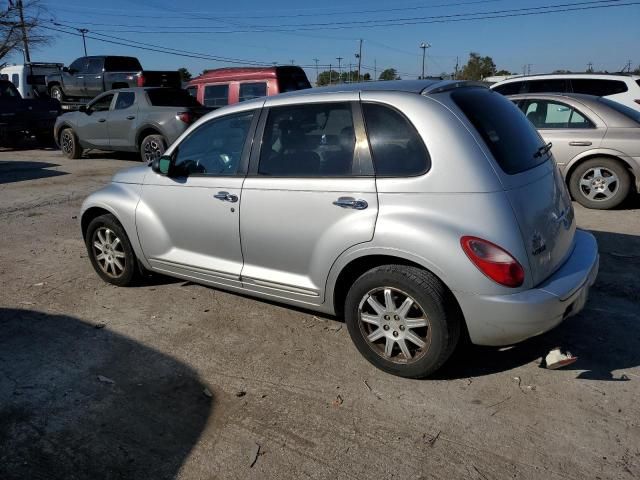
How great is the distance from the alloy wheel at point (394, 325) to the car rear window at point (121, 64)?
18.9m

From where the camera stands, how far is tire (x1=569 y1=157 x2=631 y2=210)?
7168 mm

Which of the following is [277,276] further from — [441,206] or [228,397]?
[441,206]

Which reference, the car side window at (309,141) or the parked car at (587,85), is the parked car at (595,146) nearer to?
the parked car at (587,85)

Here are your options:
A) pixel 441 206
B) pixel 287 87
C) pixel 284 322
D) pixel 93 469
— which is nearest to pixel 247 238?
pixel 284 322

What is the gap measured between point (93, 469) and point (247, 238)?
5.81ft

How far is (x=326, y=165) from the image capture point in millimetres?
3494

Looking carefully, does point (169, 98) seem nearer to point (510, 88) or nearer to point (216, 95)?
point (216, 95)

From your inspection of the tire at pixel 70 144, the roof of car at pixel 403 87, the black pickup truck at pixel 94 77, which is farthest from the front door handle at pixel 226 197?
the black pickup truck at pixel 94 77

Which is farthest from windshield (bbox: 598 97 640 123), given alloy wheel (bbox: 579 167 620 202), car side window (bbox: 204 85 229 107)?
car side window (bbox: 204 85 229 107)

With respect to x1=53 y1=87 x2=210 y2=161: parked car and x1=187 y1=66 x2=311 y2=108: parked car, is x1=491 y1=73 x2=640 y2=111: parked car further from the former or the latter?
x1=53 y1=87 x2=210 y2=161: parked car

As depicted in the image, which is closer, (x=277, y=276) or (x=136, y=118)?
(x=277, y=276)

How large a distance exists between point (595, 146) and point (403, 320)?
5442 millimetres

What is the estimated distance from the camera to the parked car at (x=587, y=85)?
973 centimetres

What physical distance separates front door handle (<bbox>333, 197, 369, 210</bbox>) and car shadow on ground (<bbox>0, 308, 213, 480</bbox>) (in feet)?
4.65
